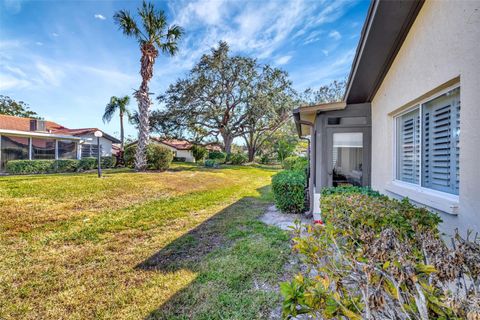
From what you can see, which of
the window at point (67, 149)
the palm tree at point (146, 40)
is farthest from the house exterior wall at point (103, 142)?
the palm tree at point (146, 40)

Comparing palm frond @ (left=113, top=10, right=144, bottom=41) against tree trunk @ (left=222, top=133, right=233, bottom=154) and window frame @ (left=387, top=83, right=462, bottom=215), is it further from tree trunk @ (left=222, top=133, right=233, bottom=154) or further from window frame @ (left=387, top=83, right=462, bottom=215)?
tree trunk @ (left=222, top=133, right=233, bottom=154)

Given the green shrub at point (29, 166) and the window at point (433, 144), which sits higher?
the window at point (433, 144)

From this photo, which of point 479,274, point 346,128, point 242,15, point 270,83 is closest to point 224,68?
point 270,83

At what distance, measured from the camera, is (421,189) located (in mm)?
3660

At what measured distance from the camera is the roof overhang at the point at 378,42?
3.72m

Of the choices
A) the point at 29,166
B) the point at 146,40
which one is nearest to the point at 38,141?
the point at 29,166

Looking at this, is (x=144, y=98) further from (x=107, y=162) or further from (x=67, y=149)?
(x=67, y=149)

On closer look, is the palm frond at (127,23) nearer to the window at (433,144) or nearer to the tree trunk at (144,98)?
the tree trunk at (144,98)

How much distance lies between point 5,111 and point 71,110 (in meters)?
20.3

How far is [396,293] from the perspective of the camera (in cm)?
126

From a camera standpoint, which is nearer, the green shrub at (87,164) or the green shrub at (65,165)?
the green shrub at (65,165)

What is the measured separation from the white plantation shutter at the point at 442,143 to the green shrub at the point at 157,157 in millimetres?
15284

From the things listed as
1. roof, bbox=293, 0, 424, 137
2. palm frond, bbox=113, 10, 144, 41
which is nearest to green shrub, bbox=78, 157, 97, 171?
palm frond, bbox=113, 10, 144, 41

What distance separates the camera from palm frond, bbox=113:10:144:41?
42.9ft
